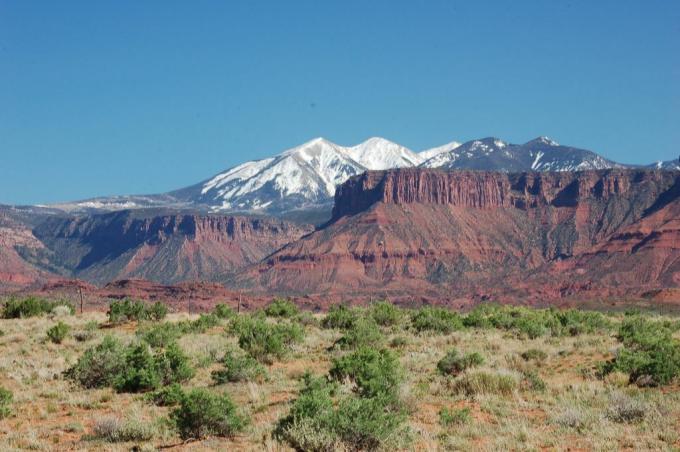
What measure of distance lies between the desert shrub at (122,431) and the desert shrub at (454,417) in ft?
16.4

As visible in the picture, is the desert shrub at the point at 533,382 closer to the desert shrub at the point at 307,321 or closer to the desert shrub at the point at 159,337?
the desert shrub at the point at 159,337

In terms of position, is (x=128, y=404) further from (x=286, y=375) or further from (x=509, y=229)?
(x=509, y=229)

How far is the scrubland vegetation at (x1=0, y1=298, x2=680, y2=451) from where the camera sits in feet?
42.4

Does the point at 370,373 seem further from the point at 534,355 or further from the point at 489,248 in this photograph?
the point at 489,248

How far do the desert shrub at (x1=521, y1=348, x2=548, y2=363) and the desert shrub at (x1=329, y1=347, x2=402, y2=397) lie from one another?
4690mm

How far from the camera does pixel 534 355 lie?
70.9ft

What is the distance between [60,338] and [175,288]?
9788cm

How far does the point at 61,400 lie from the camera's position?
17891 millimetres

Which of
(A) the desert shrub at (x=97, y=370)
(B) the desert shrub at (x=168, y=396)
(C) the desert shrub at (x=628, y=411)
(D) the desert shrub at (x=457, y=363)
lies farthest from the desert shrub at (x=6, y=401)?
(C) the desert shrub at (x=628, y=411)

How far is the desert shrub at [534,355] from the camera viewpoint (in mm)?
21344

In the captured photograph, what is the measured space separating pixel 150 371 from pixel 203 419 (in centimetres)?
565

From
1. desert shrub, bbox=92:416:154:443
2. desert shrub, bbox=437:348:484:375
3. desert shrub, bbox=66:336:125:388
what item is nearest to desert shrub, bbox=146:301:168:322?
desert shrub, bbox=66:336:125:388

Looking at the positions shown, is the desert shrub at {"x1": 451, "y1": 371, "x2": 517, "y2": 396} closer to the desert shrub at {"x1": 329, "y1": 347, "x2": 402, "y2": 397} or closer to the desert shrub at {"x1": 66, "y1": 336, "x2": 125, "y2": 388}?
the desert shrub at {"x1": 329, "y1": 347, "x2": 402, "y2": 397}

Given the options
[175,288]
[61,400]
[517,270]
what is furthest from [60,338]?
[517,270]
